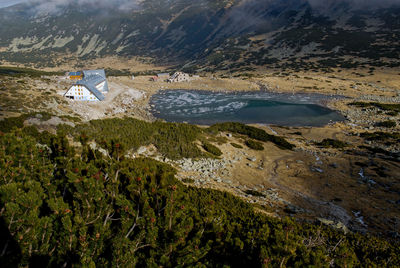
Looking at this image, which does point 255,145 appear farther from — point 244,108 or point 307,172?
point 244,108

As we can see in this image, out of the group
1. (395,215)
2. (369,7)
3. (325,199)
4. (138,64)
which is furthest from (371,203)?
(369,7)

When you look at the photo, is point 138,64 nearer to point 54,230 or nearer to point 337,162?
point 337,162

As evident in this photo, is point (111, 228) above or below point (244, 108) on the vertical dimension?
above

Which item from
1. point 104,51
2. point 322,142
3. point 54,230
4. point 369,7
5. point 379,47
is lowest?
point 322,142

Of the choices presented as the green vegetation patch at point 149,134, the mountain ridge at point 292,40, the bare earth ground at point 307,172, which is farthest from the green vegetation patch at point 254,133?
the mountain ridge at point 292,40

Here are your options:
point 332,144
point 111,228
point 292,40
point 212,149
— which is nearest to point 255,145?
point 212,149

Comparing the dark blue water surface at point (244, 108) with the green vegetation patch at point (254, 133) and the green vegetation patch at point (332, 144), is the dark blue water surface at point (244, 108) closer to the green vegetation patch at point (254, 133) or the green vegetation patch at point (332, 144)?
the green vegetation patch at point (254, 133)
